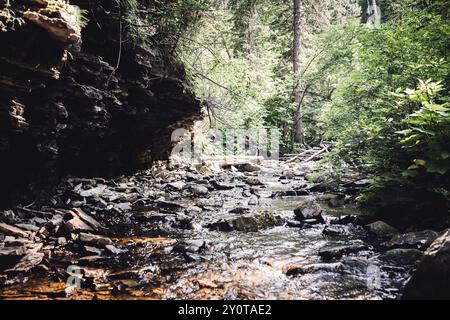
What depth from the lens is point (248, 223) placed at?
606cm

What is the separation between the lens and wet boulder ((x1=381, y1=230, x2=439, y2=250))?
170 inches

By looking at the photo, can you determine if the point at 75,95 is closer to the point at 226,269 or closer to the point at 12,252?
the point at 12,252

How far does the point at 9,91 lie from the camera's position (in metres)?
5.29

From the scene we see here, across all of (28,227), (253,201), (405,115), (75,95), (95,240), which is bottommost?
(95,240)

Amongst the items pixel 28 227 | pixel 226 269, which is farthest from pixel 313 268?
pixel 28 227

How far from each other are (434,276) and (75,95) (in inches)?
282

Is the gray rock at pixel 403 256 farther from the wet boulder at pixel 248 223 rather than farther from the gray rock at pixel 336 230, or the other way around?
the wet boulder at pixel 248 223

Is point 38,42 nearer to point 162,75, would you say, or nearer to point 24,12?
point 24,12

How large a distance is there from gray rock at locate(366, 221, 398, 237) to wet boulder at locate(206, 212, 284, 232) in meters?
1.68

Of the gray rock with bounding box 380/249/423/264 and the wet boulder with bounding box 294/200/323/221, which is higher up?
A: the wet boulder with bounding box 294/200/323/221

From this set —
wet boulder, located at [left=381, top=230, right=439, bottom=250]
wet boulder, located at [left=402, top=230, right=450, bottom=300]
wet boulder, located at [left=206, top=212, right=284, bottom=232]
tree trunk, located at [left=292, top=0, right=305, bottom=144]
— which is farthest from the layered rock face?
tree trunk, located at [left=292, top=0, right=305, bottom=144]

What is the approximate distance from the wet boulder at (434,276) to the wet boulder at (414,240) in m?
1.42

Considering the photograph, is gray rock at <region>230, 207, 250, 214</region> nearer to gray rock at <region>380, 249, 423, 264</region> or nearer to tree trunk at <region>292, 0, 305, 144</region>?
gray rock at <region>380, 249, 423, 264</region>

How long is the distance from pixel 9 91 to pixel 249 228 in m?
4.85
